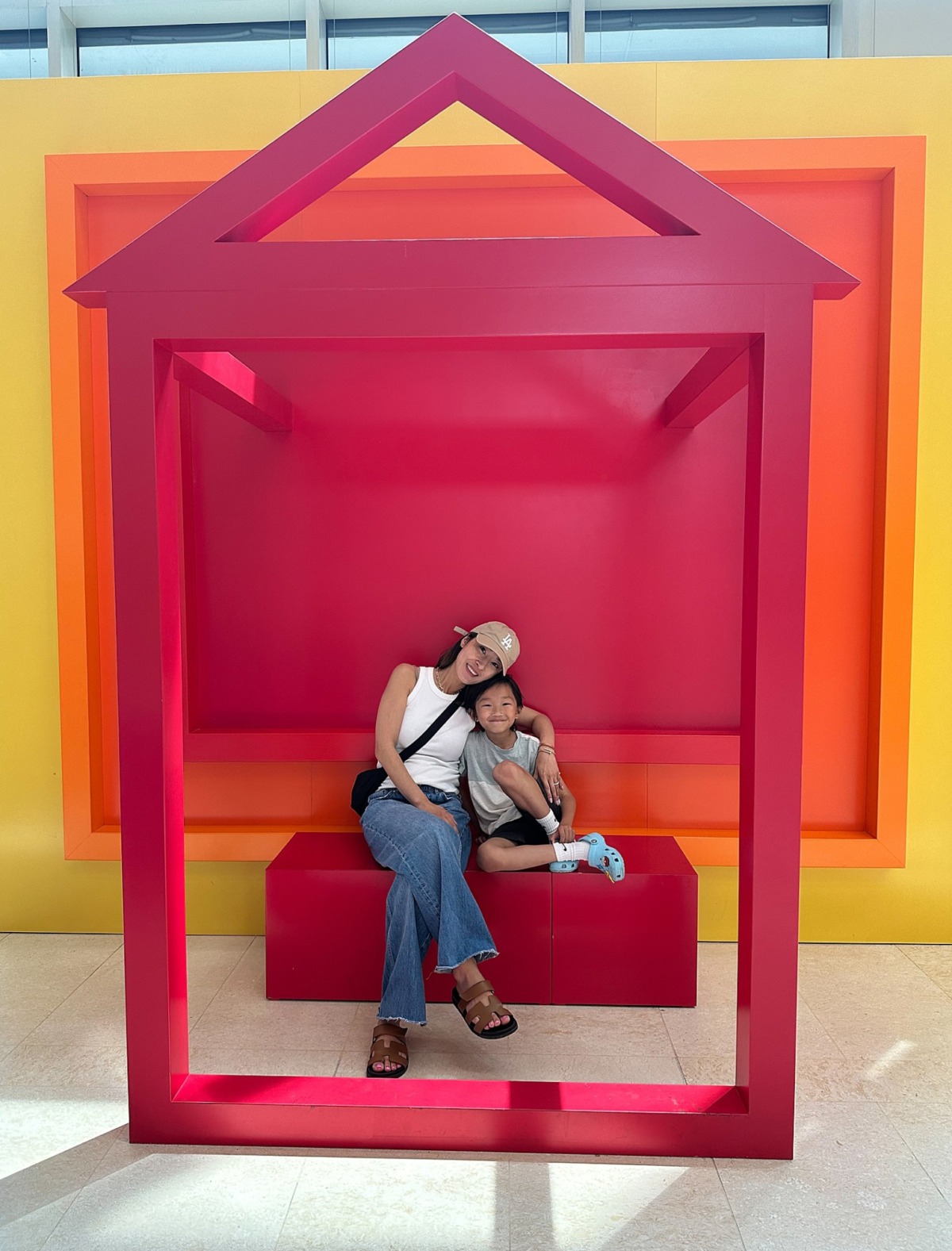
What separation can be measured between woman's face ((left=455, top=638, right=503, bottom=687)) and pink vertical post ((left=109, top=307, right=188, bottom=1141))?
4.07 feet

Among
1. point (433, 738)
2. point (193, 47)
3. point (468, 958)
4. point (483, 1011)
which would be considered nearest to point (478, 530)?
point (433, 738)

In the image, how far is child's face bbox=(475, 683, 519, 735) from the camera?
3596 millimetres

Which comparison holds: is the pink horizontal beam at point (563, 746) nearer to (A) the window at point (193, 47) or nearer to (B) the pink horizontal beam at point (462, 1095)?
(B) the pink horizontal beam at point (462, 1095)

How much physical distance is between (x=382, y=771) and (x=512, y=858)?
2.08ft

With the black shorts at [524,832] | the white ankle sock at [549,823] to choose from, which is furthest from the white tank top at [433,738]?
the white ankle sock at [549,823]

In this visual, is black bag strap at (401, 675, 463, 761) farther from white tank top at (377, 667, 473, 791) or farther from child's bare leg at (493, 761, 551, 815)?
child's bare leg at (493, 761, 551, 815)

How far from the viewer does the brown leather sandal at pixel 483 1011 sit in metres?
2.99

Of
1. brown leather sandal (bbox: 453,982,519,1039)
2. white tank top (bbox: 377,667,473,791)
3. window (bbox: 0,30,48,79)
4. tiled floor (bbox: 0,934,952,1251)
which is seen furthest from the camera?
window (bbox: 0,30,48,79)

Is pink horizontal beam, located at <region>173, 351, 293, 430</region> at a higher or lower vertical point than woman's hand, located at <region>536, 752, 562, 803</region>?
higher

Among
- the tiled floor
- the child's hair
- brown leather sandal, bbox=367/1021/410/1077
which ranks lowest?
the tiled floor

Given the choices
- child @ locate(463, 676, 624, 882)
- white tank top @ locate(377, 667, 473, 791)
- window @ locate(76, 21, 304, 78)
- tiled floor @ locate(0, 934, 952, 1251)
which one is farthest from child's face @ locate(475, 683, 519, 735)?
window @ locate(76, 21, 304, 78)

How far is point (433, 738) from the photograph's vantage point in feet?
11.9

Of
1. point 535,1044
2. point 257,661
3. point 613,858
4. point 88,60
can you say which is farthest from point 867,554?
point 88,60

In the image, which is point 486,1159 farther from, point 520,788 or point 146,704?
point 146,704
